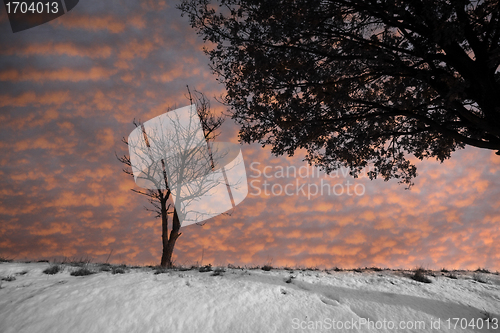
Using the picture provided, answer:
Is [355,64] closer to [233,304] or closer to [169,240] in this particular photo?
[233,304]

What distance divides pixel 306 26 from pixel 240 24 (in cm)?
211

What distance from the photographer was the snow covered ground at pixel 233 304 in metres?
4.46

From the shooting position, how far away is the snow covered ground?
4.46m

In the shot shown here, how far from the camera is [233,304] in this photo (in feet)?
16.3

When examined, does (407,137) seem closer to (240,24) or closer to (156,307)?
(240,24)

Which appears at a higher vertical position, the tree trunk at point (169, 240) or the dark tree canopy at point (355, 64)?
the dark tree canopy at point (355, 64)

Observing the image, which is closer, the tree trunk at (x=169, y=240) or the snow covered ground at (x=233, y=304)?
the snow covered ground at (x=233, y=304)

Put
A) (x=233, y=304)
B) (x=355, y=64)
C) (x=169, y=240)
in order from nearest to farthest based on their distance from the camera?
(x=233, y=304)
(x=355, y=64)
(x=169, y=240)

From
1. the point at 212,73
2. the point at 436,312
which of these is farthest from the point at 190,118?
the point at 436,312

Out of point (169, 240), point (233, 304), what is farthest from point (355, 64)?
point (169, 240)

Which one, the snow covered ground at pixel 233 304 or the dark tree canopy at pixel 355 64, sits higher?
the dark tree canopy at pixel 355 64

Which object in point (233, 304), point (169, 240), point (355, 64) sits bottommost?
point (233, 304)

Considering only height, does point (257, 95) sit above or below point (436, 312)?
above

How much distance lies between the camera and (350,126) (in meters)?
9.92
